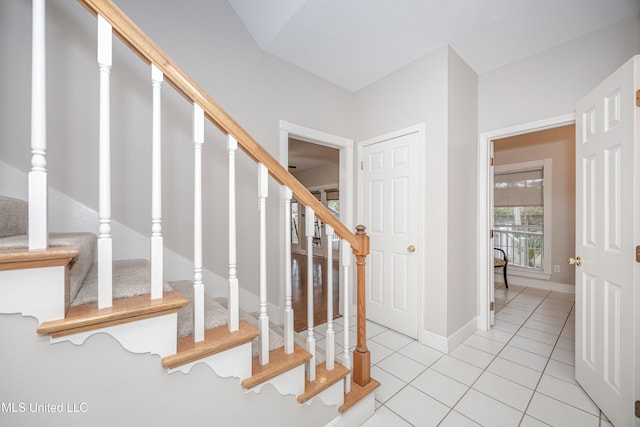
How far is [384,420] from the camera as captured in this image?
4.80ft

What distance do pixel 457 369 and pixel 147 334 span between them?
2182mm

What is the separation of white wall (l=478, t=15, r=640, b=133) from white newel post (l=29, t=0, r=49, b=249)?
3188 mm

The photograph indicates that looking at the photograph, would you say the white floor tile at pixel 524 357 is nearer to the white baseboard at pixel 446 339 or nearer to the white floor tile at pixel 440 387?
the white baseboard at pixel 446 339

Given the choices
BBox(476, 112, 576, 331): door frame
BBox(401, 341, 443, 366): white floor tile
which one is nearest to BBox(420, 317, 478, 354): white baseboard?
BBox(401, 341, 443, 366): white floor tile

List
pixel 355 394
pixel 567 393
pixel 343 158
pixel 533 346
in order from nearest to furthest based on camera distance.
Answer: pixel 355 394 < pixel 567 393 < pixel 533 346 < pixel 343 158

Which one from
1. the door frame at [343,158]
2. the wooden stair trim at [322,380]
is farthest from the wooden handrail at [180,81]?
the door frame at [343,158]

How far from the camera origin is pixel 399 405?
5.18 ft

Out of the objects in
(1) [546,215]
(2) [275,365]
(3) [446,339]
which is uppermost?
(1) [546,215]

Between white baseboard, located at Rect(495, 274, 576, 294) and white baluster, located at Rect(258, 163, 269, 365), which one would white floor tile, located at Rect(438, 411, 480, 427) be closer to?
white baluster, located at Rect(258, 163, 269, 365)

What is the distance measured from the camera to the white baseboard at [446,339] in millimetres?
2188

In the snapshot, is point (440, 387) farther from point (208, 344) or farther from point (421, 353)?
point (208, 344)

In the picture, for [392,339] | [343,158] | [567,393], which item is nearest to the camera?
[567,393]

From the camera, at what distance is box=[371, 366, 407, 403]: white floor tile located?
166cm

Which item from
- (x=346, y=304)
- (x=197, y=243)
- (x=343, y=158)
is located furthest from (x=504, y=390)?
(x=343, y=158)
